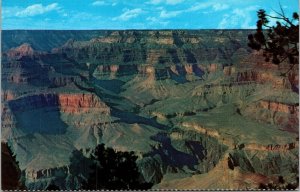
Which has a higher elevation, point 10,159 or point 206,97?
point 206,97

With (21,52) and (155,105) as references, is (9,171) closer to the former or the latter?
(21,52)

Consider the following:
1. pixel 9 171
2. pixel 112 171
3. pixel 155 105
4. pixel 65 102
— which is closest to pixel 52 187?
pixel 9 171

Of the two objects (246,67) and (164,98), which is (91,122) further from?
(246,67)

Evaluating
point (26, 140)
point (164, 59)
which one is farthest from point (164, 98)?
point (26, 140)

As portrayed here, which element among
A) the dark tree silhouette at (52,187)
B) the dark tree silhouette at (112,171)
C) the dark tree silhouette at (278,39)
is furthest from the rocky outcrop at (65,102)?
the dark tree silhouette at (278,39)

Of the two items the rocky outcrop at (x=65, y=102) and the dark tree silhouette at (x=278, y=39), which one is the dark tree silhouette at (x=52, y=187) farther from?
the dark tree silhouette at (x=278, y=39)

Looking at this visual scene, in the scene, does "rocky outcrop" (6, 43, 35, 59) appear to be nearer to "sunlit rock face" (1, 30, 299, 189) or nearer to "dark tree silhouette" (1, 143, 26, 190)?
"sunlit rock face" (1, 30, 299, 189)
